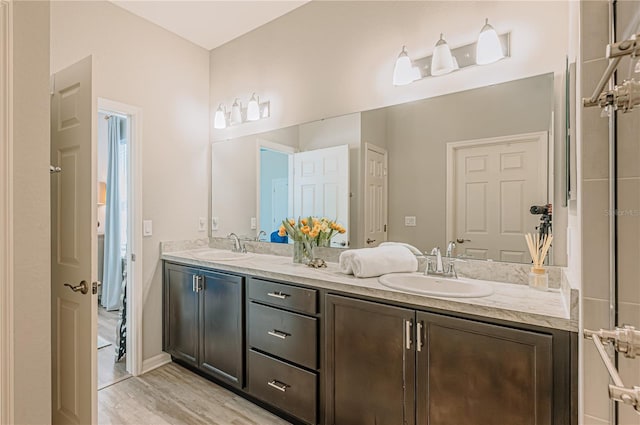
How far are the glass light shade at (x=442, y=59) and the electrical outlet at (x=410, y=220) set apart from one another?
0.86m

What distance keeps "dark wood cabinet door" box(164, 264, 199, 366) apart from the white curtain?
1712 mm

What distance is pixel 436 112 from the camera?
199cm

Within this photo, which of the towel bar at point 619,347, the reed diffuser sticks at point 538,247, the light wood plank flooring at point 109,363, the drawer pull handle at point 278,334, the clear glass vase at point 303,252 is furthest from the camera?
the light wood plank flooring at point 109,363

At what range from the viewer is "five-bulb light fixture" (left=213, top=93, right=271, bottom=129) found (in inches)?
115

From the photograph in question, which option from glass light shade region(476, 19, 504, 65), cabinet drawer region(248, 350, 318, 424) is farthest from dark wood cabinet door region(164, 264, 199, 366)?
glass light shade region(476, 19, 504, 65)

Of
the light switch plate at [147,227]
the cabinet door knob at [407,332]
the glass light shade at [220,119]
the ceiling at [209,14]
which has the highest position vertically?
the ceiling at [209,14]

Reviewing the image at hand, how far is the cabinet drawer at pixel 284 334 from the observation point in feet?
6.07

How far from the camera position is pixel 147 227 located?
276 cm

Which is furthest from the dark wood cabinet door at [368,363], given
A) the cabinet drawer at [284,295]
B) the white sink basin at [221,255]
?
the white sink basin at [221,255]

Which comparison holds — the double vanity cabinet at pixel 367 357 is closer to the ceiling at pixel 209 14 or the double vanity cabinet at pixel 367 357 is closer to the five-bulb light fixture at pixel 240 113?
the five-bulb light fixture at pixel 240 113

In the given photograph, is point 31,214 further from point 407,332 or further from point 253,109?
point 253,109

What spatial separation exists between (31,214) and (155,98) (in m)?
1.91

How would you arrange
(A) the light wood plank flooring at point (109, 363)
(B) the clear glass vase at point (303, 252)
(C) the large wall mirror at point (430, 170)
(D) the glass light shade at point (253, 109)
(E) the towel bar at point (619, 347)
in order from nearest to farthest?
(E) the towel bar at point (619, 347)
(C) the large wall mirror at point (430, 170)
(B) the clear glass vase at point (303, 252)
(A) the light wood plank flooring at point (109, 363)
(D) the glass light shade at point (253, 109)

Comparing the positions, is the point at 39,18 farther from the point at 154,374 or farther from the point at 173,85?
the point at 154,374
